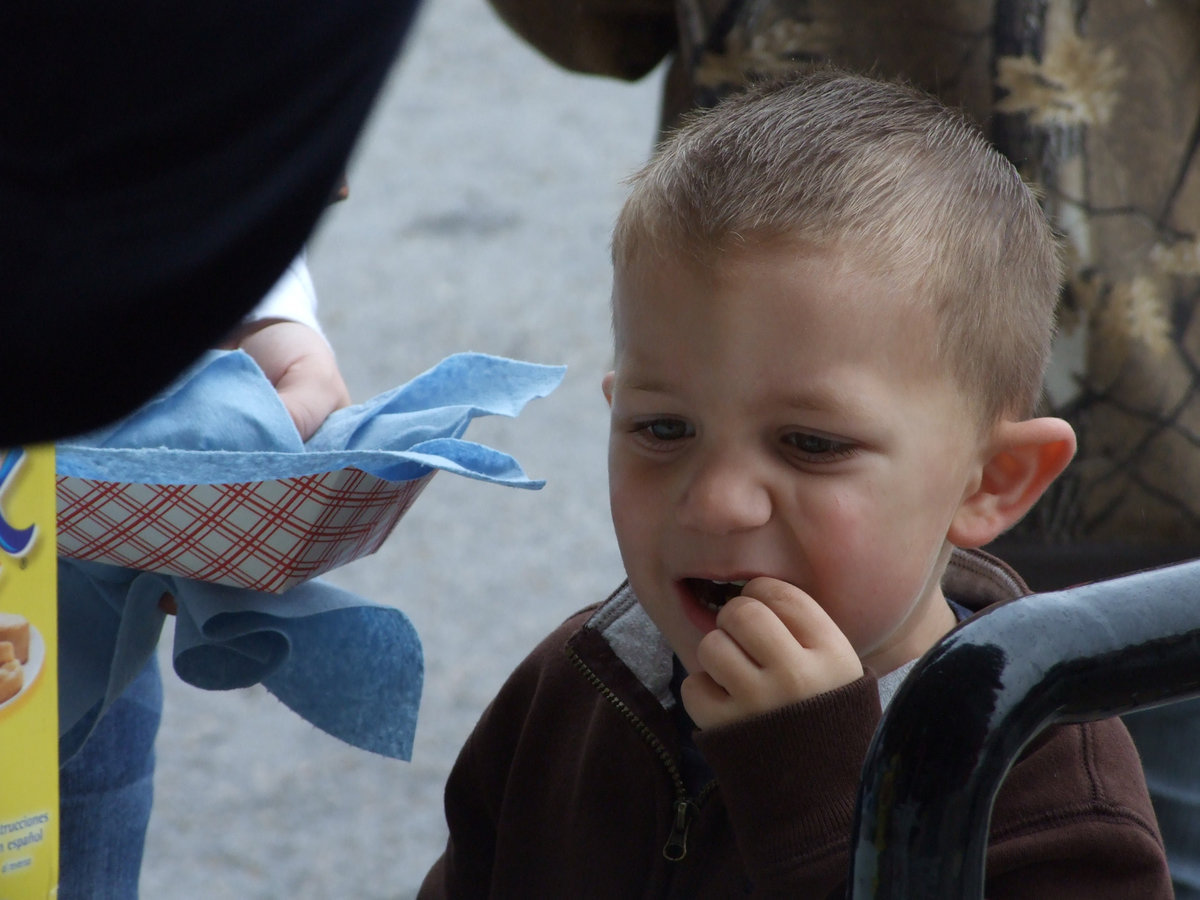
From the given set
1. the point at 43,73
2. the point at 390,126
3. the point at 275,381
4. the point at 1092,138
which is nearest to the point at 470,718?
the point at 275,381

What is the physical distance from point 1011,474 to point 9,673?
76 cm

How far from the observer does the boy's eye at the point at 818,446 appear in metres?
1.06

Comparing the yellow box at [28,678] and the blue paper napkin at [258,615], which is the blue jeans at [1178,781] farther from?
the yellow box at [28,678]

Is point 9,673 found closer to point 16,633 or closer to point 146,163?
point 16,633

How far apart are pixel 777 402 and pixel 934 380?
13cm

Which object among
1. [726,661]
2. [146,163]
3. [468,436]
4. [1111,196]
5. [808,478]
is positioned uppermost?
[146,163]

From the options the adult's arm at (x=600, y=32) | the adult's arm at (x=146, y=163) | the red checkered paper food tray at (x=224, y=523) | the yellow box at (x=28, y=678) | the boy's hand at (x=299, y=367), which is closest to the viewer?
the adult's arm at (x=146, y=163)

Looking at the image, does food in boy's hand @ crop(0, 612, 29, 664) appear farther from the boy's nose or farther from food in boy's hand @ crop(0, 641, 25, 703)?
the boy's nose

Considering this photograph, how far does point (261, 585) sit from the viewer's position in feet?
3.71

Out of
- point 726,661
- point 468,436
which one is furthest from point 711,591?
point 468,436

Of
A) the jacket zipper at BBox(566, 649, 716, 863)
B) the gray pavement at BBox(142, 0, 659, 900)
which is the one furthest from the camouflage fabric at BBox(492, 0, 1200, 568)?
the jacket zipper at BBox(566, 649, 716, 863)

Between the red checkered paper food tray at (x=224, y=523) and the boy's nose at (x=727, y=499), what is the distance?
0.24m

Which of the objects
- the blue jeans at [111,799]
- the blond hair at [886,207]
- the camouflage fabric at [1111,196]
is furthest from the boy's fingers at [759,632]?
the blue jeans at [111,799]

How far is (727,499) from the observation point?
1.04 metres
